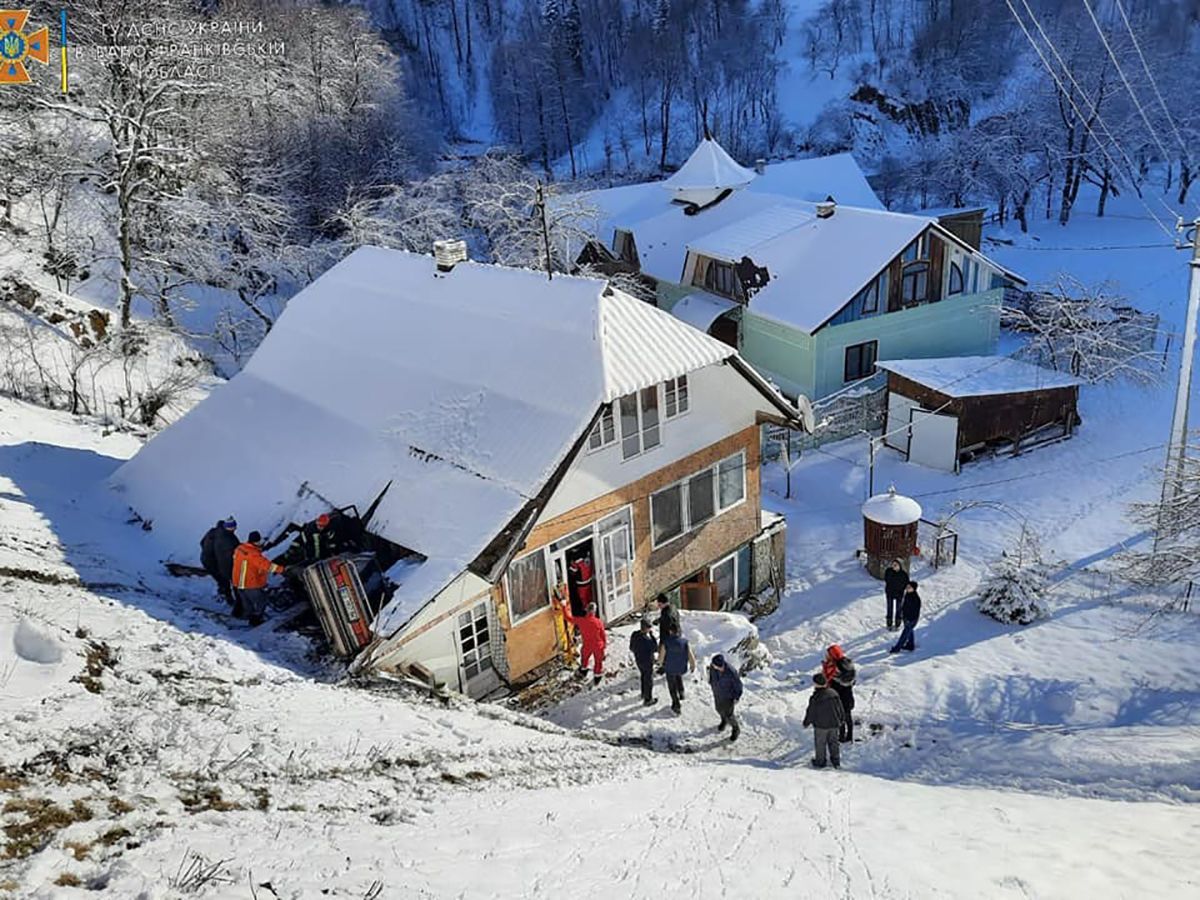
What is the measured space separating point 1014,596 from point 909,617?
→ 2.59m

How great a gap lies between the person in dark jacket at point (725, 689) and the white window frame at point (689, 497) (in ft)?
12.7

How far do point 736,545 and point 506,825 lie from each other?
10645 mm

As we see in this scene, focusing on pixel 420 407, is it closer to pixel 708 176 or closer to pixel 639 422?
pixel 639 422

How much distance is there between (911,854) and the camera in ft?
31.1

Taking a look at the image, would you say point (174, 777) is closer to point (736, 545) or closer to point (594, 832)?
point (594, 832)

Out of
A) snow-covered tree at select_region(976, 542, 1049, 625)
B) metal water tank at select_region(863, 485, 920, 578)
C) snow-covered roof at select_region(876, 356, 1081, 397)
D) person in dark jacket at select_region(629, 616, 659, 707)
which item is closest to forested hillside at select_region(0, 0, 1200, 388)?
snow-covered roof at select_region(876, 356, 1081, 397)

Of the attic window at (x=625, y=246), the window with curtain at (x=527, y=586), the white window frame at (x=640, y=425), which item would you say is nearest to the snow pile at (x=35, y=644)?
the window with curtain at (x=527, y=586)

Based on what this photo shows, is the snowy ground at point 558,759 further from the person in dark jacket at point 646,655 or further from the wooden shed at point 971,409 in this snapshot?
the wooden shed at point 971,409

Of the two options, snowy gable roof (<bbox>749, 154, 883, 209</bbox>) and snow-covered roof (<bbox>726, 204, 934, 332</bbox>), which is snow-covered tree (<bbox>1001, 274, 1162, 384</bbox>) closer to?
snow-covered roof (<bbox>726, 204, 934, 332</bbox>)

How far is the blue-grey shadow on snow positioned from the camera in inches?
493

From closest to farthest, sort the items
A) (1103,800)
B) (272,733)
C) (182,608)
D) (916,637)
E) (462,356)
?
(272,733)
(1103,800)
(182,608)
(462,356)
(916,637)

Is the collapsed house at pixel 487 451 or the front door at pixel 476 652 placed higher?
the collapsed house at pixel 487 451

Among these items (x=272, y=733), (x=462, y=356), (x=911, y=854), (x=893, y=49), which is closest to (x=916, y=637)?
(x=911, y=854)

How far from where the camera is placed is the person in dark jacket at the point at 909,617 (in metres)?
16.4
